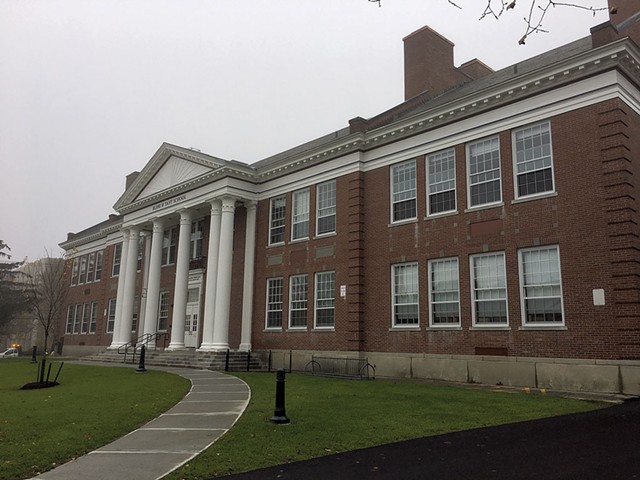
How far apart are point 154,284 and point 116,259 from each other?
1138 centimetres

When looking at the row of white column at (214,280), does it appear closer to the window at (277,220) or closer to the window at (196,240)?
the window at (277,220)

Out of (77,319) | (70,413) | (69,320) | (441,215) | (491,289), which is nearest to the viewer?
(70,413)

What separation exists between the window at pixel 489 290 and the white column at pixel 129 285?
23.2m

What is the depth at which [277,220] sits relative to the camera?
27.1 m

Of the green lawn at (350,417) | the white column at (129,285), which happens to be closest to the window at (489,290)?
the green lawn at (350,417)

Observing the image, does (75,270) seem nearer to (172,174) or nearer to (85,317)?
(85,317)

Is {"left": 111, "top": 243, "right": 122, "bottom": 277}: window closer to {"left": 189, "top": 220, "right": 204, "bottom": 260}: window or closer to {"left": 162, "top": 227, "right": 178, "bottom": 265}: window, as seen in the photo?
{"left": 162, "top": 227, "right": 178, "bottom": 265}: window

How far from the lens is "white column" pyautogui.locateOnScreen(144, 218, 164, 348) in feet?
102

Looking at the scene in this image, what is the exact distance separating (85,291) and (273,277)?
24.7m

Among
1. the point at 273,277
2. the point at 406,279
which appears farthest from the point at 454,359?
the point at 273,277

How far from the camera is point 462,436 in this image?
8.38 meters

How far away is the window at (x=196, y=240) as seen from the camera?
31.6 meters

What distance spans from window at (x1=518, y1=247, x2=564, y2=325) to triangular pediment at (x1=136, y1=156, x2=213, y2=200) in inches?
672

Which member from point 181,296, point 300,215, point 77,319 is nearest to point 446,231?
point 300,215
